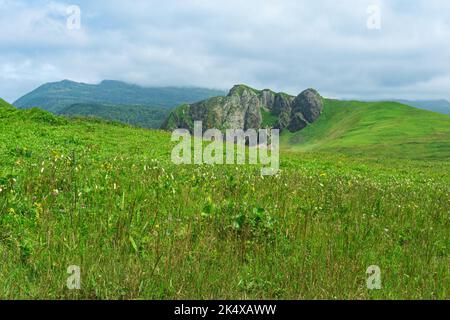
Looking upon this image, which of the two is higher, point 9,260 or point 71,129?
point 71,129

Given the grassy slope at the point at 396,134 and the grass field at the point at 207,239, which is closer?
the grass field at the point at 207,239

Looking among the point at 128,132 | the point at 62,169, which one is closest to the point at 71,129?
the point at 128,132

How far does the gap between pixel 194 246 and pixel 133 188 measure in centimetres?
341

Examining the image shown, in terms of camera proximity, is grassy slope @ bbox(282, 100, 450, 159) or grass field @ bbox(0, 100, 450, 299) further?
grassy slope @ bbox(282, 100, 450, 159)

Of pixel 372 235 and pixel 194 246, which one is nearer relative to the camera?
pixel 194 246

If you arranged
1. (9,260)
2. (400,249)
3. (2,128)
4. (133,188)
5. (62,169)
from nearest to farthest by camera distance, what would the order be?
(9,260) < (400,249) < (133,188) < (62,169) < (2,128)

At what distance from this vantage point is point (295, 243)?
253 inches

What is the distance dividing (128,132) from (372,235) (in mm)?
28250

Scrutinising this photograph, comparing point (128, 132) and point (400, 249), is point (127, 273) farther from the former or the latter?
point (128, 132)

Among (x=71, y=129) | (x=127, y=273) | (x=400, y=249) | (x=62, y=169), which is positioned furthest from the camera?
(x=71, y=129)

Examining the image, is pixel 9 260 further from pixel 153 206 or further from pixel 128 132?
pixel 128 132

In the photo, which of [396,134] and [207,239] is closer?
[207,239]

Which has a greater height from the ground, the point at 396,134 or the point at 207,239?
the point at 396,134

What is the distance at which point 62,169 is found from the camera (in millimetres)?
10430
